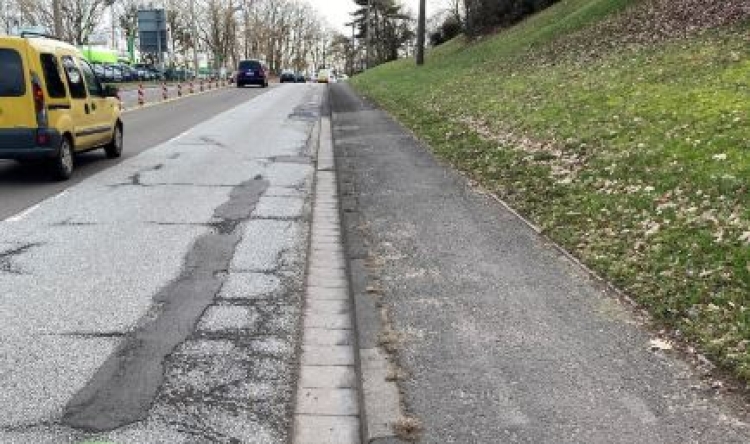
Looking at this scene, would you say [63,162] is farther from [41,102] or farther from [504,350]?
[504,350]

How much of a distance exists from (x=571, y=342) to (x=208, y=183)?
719 cm

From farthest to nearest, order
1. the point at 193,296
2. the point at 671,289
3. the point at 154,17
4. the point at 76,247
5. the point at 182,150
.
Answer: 1. the point at 154,17
2. the point at 182,150
3. the point at 76,247
4. the point at 193,296
5. the point at 671,289

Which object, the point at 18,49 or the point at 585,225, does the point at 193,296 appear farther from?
the point at 18,49

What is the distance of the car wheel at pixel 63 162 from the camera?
1068 centimetres

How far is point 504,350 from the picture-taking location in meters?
4.55

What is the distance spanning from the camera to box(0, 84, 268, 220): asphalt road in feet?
31.4

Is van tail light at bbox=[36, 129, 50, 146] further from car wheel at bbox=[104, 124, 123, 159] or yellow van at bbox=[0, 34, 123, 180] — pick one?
car wheel at bbox=[104, 124, 123, 159]

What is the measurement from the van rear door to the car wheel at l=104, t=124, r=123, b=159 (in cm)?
292

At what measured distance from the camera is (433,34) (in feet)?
196

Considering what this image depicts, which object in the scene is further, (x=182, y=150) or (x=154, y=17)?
(x=154, y=17)

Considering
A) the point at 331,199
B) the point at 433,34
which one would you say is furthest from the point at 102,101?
the point at 433,34

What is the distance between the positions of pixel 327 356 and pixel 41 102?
24.0 feet

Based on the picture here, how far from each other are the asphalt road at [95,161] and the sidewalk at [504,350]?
14.2 ft

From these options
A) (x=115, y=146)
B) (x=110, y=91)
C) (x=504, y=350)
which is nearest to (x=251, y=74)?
(x=115, y=146)
